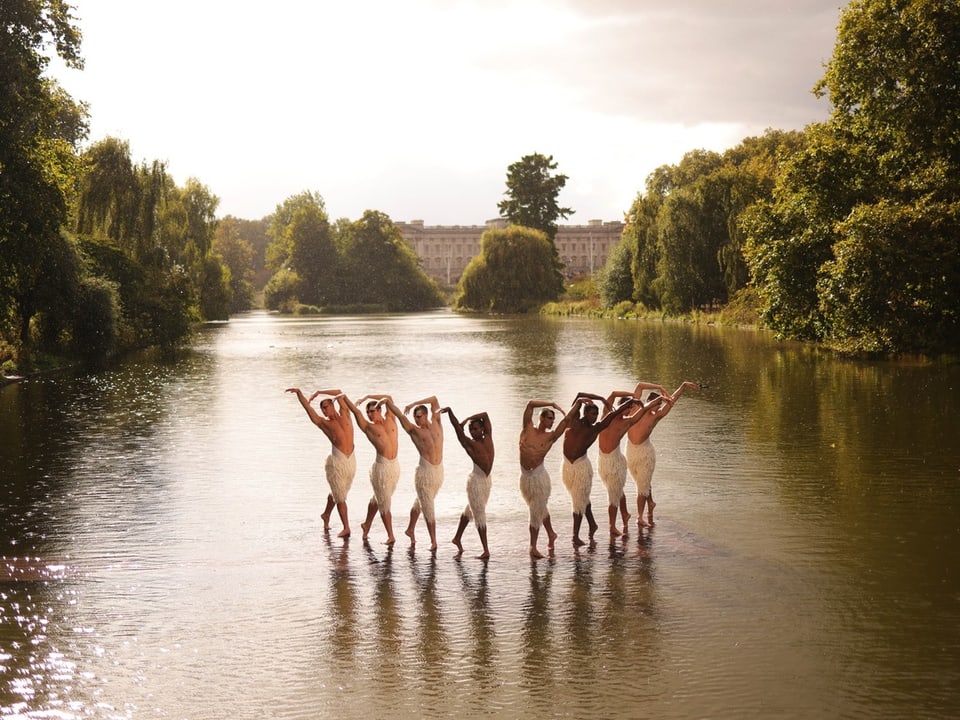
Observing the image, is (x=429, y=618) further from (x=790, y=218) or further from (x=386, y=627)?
(x=790, y=218)

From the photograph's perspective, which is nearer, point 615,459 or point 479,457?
point 479,457

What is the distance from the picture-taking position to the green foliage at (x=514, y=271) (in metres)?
101

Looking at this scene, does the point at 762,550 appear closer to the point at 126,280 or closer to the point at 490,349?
the point at 490,349

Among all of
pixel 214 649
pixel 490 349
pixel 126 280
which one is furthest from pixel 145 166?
pixel 214 649

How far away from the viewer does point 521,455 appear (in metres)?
10.0

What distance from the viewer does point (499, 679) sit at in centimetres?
708

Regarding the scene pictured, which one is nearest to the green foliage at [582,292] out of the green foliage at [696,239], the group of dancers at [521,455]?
the green foliage at [696,239]

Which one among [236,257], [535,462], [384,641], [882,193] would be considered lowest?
[384,641]

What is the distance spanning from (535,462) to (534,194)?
107642 mm

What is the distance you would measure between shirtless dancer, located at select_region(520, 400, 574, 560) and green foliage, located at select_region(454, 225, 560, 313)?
3573 inches

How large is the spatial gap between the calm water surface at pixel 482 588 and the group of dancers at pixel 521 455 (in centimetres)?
33

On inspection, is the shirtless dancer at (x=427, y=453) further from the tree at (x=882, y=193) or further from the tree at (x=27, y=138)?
the tree at (x=882, y=193)

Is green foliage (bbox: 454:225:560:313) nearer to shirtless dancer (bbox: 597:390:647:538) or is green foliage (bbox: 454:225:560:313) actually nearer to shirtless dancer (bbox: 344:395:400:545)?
shirtless dancer (bbox: 597:390:647:538)

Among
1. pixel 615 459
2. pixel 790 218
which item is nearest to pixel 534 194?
pixel 790 218
